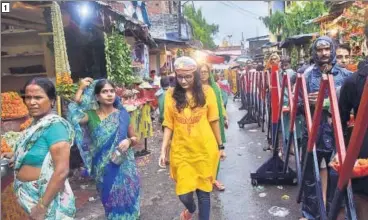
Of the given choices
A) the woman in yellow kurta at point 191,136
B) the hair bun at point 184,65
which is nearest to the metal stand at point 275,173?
the woman in yellow kurta at point 191,136

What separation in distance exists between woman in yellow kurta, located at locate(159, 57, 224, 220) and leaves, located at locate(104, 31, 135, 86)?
4.55 metres

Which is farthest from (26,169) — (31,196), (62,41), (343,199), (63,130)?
(62,41)

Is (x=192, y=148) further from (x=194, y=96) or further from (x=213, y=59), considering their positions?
(x=213, y=59)

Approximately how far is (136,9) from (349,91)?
21205 millimetres

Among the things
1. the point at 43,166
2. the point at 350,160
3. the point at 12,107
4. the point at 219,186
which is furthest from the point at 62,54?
the point at 350,160

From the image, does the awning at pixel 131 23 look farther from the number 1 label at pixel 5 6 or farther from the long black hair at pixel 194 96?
the long black hair at pixel 194 96

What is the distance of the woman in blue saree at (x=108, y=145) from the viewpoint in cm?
421

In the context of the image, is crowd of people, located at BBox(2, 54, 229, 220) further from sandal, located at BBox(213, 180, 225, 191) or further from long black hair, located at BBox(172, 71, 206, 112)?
sandal, located at BBox(213, 180, 225, 191)

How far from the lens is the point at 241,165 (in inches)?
→ 287

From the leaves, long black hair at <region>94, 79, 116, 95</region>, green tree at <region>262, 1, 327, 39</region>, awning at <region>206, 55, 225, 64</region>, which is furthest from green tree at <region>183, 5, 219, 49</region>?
long black hair at <region>94, 79, 116, 95</region>

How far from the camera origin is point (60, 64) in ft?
20.3

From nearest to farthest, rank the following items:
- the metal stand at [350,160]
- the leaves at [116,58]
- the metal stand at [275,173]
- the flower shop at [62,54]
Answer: the metal stand at [350,160] → the flower shop at [62,54] → the metal stand at [275,173] → the leaves at [116,58]

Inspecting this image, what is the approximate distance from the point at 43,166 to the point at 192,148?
1689 mm

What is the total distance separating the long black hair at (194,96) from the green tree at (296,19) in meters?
21.1
